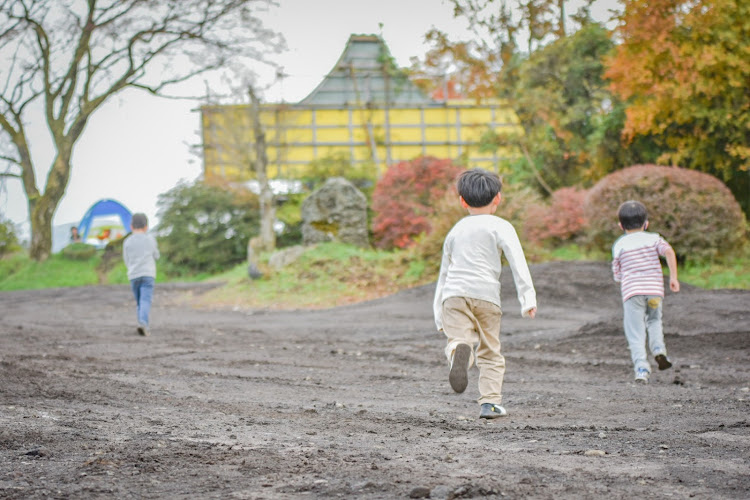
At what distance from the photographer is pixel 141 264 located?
12375 mm

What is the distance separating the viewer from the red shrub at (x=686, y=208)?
Answer: 1678 cm

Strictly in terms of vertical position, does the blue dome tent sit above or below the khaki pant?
above

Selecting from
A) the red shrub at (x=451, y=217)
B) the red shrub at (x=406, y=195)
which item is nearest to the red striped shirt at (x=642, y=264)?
the red shrub at (x=451, y=217)

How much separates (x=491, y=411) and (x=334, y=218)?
66.8ft

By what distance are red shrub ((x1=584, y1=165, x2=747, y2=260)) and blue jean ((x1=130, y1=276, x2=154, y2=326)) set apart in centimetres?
965

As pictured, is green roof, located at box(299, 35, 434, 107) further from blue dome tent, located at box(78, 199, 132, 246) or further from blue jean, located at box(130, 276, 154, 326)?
blue jean, located at box(130, 276, 154, 326)

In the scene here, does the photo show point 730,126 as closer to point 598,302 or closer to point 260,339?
point 598,302

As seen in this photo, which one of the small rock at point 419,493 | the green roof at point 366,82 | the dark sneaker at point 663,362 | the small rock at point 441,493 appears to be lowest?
the dark sneaker at point 663,362

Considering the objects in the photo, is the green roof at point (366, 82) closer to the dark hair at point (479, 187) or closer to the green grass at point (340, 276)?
the green grass at point (340, 276)

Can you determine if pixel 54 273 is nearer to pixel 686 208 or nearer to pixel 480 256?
pixel 686 208

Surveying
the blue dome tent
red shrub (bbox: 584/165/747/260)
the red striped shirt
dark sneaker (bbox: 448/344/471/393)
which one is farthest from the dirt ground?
the blue dome tent

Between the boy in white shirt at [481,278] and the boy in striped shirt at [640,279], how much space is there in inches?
95.9

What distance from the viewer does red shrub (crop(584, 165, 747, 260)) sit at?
1678 centimetres

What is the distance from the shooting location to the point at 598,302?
15586 mm
